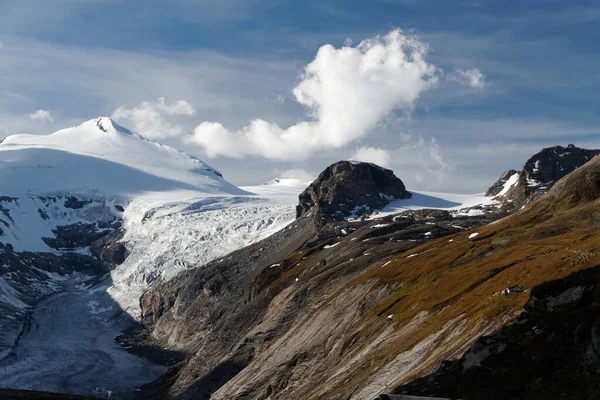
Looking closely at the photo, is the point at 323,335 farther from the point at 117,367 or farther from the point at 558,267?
the point at 117,367

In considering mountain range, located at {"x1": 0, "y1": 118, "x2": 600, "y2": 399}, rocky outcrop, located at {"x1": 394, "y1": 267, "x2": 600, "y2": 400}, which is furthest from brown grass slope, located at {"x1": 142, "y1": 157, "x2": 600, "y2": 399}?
rocky outcrop, located at {"x1": 394, "y1": 267, "x2": 600, "y2": 400}

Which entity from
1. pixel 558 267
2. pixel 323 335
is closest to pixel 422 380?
pixel 558 267

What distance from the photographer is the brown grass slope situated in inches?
2200

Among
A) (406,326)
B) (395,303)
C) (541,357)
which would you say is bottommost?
(406,326)

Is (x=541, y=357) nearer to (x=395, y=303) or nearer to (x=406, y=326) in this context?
(x=406, y=326)

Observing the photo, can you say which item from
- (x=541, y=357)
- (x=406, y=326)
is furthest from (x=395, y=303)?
(x=541, y=357)

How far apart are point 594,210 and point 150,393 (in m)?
90.6

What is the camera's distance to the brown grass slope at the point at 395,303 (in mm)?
55875

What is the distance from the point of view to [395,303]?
8312 centimetres

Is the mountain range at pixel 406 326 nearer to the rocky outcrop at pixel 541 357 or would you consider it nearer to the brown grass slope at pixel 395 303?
the rocky outcrop at pixel 541 357

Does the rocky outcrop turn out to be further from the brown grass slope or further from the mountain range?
the brown grass slope

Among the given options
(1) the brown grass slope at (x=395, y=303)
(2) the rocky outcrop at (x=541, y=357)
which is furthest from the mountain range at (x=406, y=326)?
(1) the brown grass slope at (x=395, y=303)

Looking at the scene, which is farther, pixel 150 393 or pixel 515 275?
pixel 150 393

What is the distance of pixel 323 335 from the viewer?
8969 cm
